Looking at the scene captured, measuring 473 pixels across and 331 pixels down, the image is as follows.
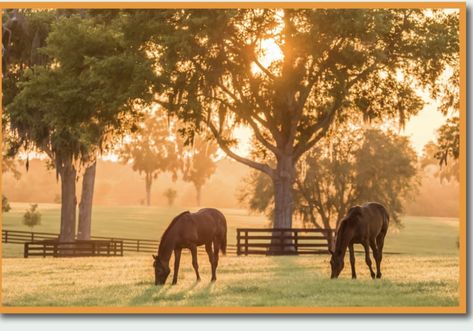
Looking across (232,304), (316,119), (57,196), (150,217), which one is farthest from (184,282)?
(57,196)

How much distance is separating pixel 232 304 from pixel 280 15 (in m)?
13.3

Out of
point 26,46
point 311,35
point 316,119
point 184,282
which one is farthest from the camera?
point 26,46

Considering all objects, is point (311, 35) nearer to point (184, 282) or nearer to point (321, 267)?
point (321, 267)

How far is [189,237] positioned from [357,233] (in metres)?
3.64

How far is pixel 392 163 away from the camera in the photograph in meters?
50.6

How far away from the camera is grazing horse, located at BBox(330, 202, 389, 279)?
18.7m

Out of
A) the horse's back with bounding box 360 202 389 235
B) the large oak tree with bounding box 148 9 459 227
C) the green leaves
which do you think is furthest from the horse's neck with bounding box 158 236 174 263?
the green leaves

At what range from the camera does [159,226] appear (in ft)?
253

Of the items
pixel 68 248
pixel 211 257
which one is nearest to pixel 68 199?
pixel 68 248

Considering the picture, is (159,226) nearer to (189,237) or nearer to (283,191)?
(283,191)

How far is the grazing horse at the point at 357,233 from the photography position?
61.3 feet

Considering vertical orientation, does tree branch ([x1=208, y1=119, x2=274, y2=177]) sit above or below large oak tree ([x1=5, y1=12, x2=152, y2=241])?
below

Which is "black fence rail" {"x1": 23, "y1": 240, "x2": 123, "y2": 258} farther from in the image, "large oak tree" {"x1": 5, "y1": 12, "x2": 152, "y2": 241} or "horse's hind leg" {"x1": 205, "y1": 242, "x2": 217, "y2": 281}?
"horse's hind leg" {"x1": 205, "y1": 242, "x2": 217, "y2": 281}

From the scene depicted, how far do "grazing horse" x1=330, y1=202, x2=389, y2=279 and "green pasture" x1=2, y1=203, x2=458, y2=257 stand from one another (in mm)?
26678
